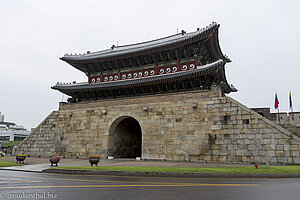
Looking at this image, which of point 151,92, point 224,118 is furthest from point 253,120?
point 151,92

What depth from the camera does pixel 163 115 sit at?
60.6 feet

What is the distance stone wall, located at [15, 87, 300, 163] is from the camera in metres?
14.7

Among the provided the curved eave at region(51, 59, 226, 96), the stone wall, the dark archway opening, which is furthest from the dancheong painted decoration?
the dark archway opening

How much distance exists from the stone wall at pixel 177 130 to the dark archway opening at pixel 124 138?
482 mm

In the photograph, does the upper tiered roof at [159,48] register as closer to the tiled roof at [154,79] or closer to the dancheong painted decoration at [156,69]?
the dancheong painted decoration at [156,69]

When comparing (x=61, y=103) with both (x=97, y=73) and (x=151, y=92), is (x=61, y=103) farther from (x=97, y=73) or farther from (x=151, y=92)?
(x=151, y=92)

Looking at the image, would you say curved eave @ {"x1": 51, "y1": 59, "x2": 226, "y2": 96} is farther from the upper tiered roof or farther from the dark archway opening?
the dark archway opening

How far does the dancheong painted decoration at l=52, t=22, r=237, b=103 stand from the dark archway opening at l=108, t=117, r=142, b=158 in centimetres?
313

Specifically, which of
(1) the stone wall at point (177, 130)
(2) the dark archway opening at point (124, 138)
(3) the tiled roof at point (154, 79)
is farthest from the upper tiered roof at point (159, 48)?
(2) the dark archway opening at point (124, 138)

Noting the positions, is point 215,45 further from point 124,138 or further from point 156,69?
point 124,138

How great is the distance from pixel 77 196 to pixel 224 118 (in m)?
13.5

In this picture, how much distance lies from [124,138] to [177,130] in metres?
7.35

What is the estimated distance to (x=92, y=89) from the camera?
2173 centimetres

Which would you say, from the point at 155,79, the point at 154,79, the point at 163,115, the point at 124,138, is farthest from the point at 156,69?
the point at 124,138
